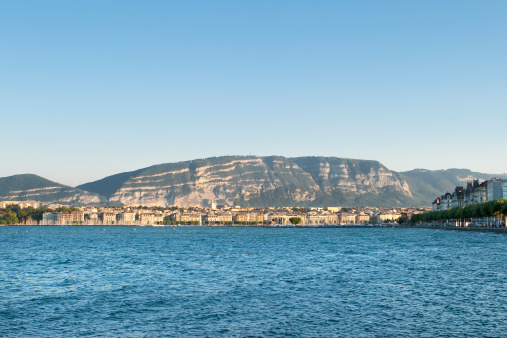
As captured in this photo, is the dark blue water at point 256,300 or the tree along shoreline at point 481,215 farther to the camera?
the tree along shoreline at point 481,215

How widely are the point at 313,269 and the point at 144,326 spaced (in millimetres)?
23570

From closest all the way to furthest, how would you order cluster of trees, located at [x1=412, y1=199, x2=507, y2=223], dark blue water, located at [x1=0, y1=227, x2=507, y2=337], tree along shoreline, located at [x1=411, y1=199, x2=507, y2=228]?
1. dark blue water, located at [x1=0, y1=227, x2=507, y2=337]
2. cluster of trees, located at [x1=412, y1=199, x2=507, y2=223]
3. tree along shoreline, located at [x1=411, y1=199, x2=507, y2=228]

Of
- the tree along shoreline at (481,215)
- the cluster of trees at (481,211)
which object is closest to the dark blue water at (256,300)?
the cluster of trees at (481,211)

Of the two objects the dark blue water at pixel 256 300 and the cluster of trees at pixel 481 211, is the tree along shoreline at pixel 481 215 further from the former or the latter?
the dark blue water at pixel 256 300

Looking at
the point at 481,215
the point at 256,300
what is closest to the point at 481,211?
the point at 481,215

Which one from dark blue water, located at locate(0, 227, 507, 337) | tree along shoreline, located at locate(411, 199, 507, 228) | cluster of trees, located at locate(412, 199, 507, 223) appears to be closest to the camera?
dark blue water, located at locate(0, 227, 507, 337)

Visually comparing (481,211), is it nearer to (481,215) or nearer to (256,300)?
(481,215)

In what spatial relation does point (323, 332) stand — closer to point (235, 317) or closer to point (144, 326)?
point (235, 317)

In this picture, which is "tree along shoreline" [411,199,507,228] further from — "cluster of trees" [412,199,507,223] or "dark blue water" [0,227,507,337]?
"dark blue water" [0,227,507,337]

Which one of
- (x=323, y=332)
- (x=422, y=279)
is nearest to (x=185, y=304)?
(x=323, y=332)

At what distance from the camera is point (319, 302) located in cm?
2909

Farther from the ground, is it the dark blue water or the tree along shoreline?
the tree along shoreline

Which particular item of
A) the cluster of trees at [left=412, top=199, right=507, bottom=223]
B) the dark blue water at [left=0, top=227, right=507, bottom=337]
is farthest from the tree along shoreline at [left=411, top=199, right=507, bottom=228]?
the dark blue water at [left=0, top=227, right=507, bottom=337]

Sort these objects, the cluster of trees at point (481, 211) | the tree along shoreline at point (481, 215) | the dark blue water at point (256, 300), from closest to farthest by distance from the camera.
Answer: the dark blue water at point (256, 300)
the cluster of trees at point (481, 211)
the tree along shoreline at point (481, 215)
